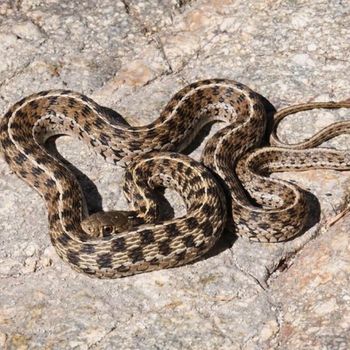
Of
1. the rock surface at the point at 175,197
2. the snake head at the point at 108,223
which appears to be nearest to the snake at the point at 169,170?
the snake head at the point at 108,223

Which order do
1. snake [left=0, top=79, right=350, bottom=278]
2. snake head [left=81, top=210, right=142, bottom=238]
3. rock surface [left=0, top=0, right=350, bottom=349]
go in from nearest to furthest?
rock surface [left=0, top=0, right=350, bottom=349]
snake [left=0, top=79, right=350, bottom=278]
snake head [left=81, top=210, right=142, bottom=238]

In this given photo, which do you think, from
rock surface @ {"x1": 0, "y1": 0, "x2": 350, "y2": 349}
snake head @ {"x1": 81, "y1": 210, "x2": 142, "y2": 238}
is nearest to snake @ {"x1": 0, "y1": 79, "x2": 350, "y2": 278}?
snake head @ {"x1": 81, "y1": 210, "x2": 142, "y2": 238}

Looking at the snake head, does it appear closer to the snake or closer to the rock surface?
the snake

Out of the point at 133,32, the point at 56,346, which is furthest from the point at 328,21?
the point at 56,346

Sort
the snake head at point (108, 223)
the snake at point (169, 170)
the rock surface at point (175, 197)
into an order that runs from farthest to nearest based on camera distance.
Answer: the snake head at point (108, 223)
the snake at point (169, 170)
the rock surface at point (175, 197)

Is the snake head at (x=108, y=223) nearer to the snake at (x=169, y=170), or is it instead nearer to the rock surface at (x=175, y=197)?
the snake at (x=169, y=170)

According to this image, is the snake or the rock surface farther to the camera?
the snake
